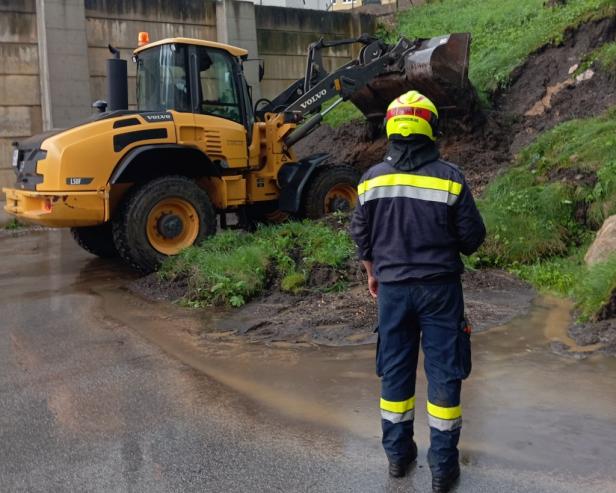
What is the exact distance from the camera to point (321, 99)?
414 inches

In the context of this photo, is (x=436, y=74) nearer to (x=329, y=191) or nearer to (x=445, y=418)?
(x=329, y=191)

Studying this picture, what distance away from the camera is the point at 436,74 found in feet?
35.3

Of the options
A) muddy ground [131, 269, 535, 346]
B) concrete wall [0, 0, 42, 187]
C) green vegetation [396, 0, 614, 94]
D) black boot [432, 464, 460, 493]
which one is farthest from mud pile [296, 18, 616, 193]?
black boot [432, 464, 460, 493]

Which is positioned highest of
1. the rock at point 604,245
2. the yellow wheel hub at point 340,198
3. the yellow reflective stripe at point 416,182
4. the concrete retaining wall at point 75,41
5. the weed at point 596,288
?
the concrete retaining wall at point 75,41

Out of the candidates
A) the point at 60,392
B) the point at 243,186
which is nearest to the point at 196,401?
the point at 60,392

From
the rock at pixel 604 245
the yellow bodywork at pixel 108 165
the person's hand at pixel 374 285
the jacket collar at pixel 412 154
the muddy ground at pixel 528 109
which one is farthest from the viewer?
the muddy ground at pixel 528 109

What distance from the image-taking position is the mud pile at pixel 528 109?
37.7 feet

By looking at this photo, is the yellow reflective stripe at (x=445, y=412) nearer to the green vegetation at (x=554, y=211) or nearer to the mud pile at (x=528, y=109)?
the green vegetation at (x=554, y=211)

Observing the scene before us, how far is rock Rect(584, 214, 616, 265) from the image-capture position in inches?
270

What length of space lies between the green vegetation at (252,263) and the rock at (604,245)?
2414 millimetres

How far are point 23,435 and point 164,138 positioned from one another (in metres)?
5.00

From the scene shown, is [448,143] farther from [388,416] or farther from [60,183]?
[388,416]

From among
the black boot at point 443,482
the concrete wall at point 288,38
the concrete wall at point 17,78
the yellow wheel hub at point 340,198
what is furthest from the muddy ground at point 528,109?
the black boot at point 443,482

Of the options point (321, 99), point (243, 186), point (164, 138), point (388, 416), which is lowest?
point (388, 416)
